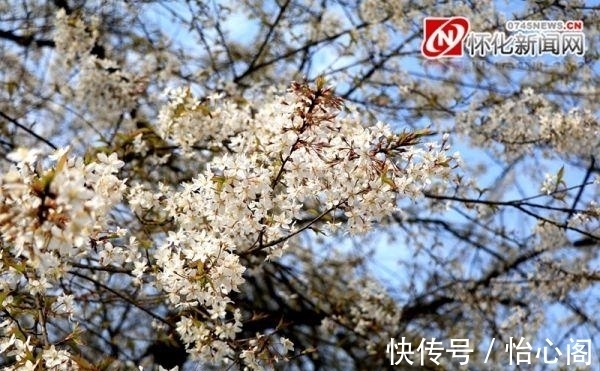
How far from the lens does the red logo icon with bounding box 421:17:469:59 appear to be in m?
4.75

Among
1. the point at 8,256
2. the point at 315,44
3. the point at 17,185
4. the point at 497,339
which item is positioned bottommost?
the point at 17,185

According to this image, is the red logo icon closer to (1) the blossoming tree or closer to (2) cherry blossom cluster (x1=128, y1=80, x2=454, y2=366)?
(1) the blossoming tree

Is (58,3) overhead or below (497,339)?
overhead

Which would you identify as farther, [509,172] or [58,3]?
[509,172]

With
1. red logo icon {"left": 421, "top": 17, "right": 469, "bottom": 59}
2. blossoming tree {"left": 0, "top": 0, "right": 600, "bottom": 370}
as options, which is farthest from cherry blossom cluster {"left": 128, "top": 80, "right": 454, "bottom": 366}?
red logo icon {"left": 421, "top": 17, "right": 469, "bottom": 59}

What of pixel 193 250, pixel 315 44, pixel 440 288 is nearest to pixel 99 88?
pixel 315 44

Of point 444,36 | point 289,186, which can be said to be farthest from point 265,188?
point 444,36

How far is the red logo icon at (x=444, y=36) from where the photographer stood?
15.6 feet

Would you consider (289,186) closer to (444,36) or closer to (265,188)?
(265,188)

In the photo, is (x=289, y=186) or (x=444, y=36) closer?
(x=289, y=186)

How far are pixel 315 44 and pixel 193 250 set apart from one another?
2.98 metres

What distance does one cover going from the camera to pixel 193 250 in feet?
6.98

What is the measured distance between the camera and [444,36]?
477cm

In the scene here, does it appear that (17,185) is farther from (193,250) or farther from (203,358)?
(203,358)
